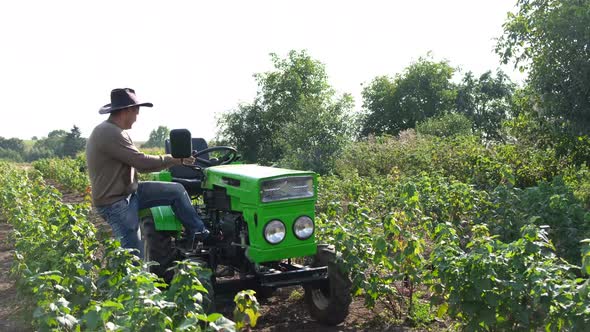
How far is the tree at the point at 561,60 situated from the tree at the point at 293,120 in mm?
10292

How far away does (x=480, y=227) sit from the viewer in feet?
16.2

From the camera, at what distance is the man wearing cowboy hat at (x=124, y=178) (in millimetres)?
4773

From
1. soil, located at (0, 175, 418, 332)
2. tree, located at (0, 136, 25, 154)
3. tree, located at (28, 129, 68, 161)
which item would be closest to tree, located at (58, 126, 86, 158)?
tree, located at (28, 129, 68, 161)

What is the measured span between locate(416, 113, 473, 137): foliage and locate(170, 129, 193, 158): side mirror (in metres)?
23.2

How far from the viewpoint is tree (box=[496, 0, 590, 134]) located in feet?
37.2

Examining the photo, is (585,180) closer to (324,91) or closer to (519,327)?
Result: (519,327)

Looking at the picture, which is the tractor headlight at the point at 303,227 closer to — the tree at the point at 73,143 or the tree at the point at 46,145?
the tree at the point at 73,143

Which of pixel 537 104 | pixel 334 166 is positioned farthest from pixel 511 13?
pixel 334 166

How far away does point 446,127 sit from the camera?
2998cm

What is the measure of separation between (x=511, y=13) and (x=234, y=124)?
2178cm


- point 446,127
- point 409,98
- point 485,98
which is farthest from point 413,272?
point 485,98

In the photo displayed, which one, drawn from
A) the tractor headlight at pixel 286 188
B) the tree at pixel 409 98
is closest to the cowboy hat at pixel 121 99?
the tractor headlight at pixel 286 188

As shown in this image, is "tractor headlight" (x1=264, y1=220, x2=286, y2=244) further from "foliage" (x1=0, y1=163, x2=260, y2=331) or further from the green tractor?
"foliage" (x1=0, y1=163, x2=260, y2=331)

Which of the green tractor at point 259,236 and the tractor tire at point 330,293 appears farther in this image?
the tractor tire at point 330,293
